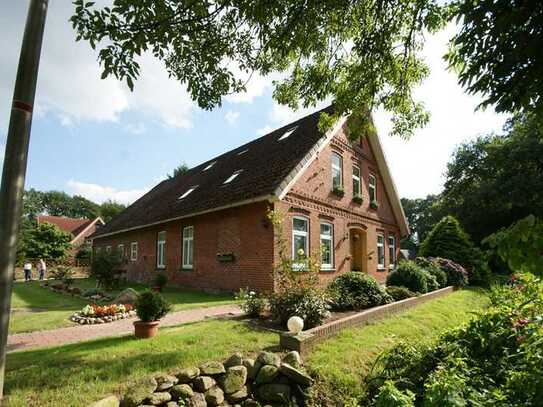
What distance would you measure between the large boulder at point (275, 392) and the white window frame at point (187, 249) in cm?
1064

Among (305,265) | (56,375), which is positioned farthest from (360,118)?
(56,375)

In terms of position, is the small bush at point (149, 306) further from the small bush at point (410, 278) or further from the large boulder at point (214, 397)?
the small bush at point (410, 278)

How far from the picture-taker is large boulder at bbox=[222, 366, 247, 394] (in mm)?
4512

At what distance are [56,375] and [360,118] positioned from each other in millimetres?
6855

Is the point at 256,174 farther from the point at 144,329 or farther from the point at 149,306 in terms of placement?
the point at 144,329

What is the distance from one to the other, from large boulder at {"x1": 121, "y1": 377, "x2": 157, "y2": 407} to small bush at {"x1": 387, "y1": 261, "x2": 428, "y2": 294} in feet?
35.6

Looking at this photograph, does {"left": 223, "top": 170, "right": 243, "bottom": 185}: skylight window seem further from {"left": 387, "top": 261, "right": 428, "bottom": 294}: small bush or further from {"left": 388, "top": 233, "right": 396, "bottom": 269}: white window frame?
{"left": 388, "top": 233, "right": 396, "bottom": 269}: white window frame

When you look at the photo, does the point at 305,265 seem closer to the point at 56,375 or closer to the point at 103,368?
the point at 103,368

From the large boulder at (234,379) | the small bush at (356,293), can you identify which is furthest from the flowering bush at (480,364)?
the small bush at (356,293)

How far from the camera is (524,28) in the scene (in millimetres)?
2463

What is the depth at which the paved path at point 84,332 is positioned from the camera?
20.7ft

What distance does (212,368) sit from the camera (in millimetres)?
4660

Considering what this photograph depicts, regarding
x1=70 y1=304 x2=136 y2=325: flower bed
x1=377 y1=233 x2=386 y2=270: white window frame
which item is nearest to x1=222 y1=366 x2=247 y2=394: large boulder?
x1=70 y1=304 x2=136 y2=325: flower bed

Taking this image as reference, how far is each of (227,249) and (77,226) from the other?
1925 inches
